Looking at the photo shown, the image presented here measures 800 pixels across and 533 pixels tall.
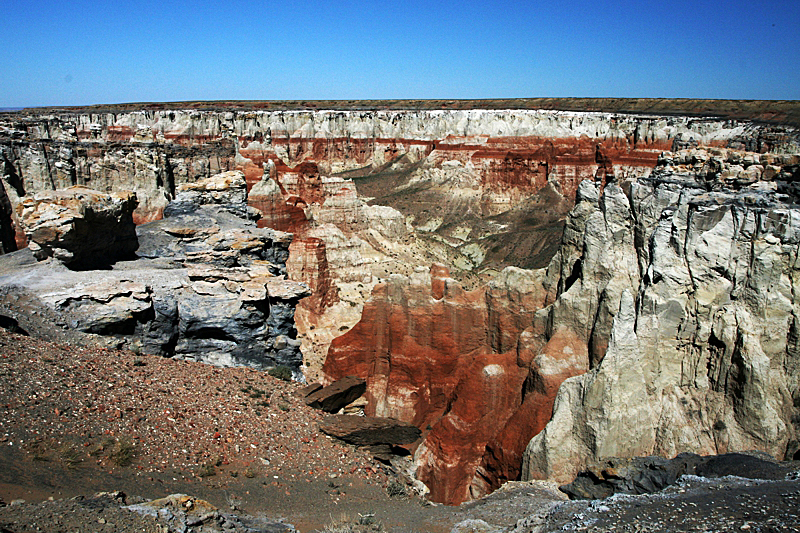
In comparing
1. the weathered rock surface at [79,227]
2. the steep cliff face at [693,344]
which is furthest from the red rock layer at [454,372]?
the weathered rock surface at [79,227]

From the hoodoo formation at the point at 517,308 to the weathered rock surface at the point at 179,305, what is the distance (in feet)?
0.26

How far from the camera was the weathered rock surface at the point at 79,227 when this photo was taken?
56.2 feet

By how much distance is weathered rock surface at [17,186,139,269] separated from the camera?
56.2 feet

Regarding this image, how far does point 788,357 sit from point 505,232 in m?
46.2

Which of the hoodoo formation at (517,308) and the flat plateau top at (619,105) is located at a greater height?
the flat plateau top at (619,105)

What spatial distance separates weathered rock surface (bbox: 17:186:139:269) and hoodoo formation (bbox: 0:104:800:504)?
1.67 metres

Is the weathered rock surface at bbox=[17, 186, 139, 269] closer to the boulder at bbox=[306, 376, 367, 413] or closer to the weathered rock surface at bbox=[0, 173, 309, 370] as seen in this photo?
the weathered rock surface at bbox=[0, 173, 309, 370]

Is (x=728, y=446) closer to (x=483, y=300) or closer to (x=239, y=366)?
(x=483, y=300)

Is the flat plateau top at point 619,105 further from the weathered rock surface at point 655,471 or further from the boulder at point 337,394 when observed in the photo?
the weathered rock surface at point 655,471

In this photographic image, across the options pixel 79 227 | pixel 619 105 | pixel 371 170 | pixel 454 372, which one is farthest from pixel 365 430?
pixel 619 105

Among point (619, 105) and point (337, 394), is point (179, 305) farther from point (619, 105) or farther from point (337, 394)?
point (619, 105)

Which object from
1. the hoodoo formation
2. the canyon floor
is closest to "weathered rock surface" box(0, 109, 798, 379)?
the hoodoo formation

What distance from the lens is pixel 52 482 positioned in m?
8.73

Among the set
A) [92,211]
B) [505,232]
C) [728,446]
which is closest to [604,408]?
[728,446]
